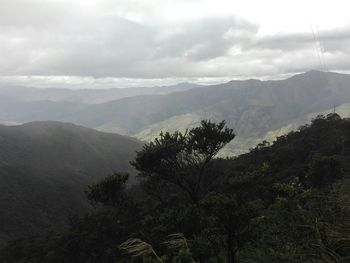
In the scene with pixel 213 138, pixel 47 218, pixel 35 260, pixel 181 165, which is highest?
pixel 213 138

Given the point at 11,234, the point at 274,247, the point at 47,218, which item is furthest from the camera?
the point at 47,218

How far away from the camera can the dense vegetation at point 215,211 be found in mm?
7289

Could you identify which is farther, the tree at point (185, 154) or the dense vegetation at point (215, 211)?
the tree at point (185, 154)

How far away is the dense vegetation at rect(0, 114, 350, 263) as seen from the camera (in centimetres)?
729

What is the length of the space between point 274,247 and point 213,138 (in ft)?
94.7

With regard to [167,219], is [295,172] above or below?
below

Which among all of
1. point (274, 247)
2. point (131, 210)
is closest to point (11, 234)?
point (131, 210)

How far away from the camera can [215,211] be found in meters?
21.9

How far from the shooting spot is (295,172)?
2628 inches

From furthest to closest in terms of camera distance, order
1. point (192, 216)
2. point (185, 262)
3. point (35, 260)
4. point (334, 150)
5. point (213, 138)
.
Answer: point (334, 150)
point (35, 260)
point (213, 138)
point (192, 216)
point (185, 262)

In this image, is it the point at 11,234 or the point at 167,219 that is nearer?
the point at 167,219

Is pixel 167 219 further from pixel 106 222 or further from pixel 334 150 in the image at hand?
pixel 334 150

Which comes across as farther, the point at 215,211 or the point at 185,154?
the point at 185,154

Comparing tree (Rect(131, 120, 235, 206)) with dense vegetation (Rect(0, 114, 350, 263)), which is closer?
dense vegetation (Rect(0, 114, 350, 263))
